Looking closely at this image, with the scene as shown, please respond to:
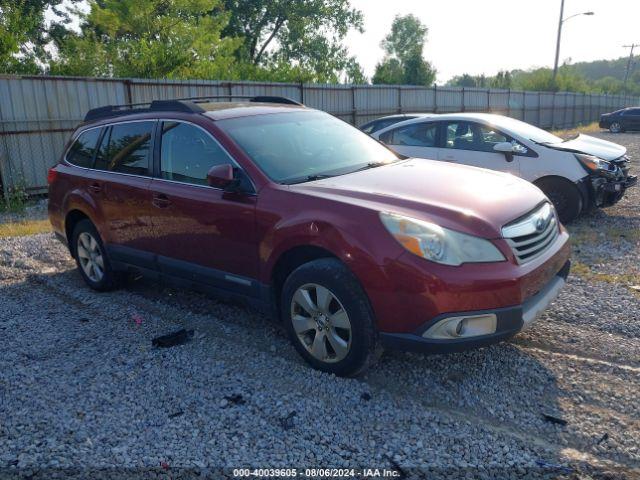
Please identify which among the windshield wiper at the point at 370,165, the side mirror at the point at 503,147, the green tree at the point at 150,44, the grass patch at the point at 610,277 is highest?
the green tree at the point at 150,44

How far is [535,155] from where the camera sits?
7.96 meters

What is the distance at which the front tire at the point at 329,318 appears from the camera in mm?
3580

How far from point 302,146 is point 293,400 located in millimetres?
2017

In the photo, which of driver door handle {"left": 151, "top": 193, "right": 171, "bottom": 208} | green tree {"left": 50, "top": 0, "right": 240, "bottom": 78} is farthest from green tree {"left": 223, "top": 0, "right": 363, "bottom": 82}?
driver door handle {"left": 151, "top": 193, "right": 171, "bottom": 208}

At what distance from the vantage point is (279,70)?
901 inches

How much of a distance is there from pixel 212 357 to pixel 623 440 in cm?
269

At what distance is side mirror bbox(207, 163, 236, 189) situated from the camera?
13.3 ft

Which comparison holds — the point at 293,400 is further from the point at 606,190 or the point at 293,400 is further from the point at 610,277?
the point at 606,190

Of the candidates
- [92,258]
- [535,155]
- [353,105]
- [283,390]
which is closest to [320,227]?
[283,390]

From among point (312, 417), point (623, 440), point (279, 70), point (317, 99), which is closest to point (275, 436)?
point (312, 417)

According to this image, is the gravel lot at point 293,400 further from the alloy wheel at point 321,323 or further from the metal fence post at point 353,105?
the metal fence post at point 353,105

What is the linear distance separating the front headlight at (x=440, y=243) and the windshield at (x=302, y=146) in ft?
3.36

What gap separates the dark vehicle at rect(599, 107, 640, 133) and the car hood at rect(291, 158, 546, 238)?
28.8 metres

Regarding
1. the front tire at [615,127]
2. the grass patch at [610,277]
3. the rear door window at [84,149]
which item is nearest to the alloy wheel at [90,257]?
the rear door window at [84,149]
